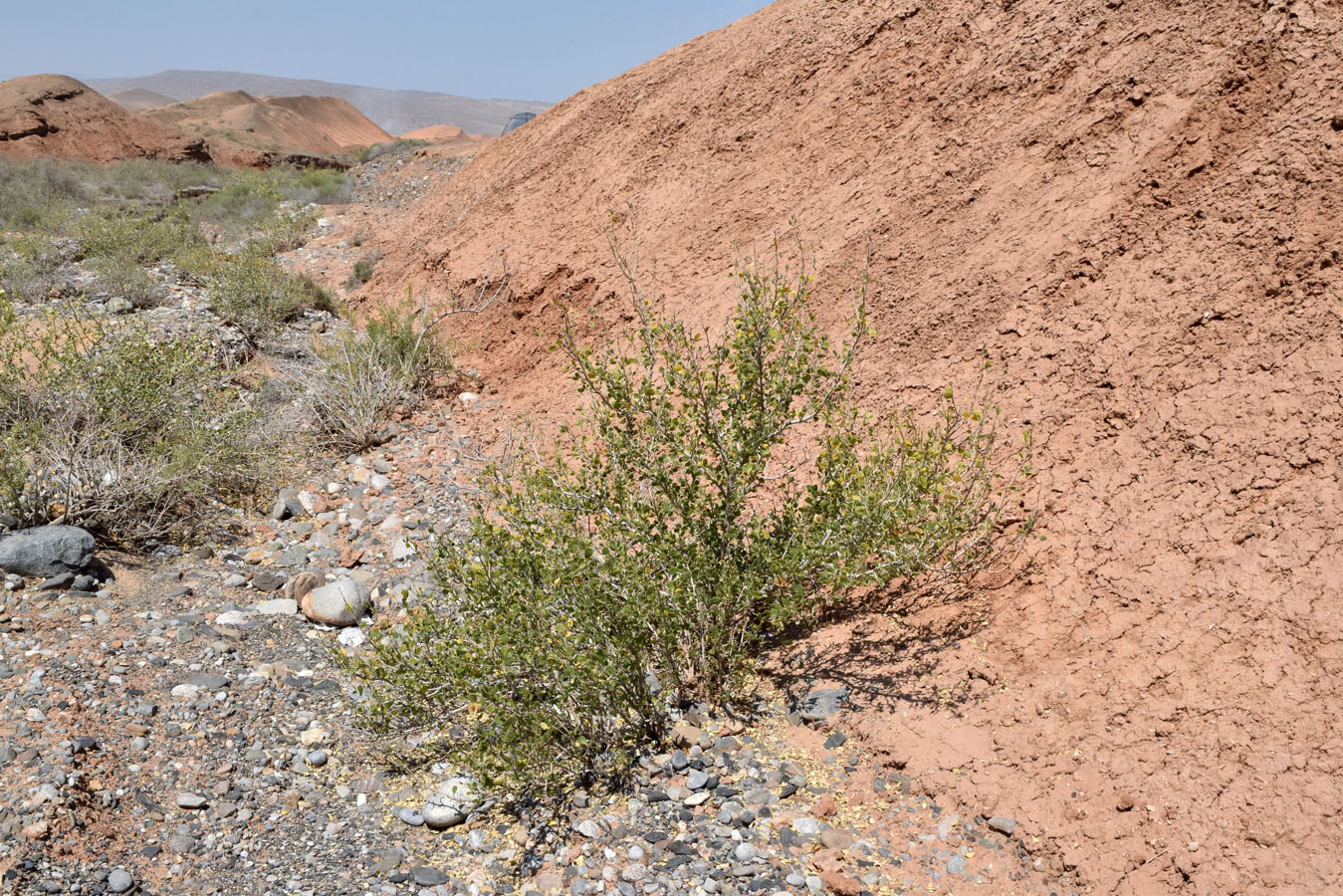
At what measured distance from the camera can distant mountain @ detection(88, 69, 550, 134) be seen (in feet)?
325

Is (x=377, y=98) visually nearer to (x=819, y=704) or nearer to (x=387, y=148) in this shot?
(x=387, y=148)

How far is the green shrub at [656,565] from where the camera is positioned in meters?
Result: 3.07

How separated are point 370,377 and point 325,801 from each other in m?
3.83

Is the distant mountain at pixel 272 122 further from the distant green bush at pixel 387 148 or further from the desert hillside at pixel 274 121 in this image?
the distant green bush at pixel 387 148

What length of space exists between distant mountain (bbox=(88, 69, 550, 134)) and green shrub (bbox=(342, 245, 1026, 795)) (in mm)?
90614

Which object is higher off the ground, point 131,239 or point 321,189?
point 321,189

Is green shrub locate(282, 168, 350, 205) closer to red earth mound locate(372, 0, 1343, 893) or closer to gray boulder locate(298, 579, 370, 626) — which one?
red earth mound locate(372, 0, 1343, 893)

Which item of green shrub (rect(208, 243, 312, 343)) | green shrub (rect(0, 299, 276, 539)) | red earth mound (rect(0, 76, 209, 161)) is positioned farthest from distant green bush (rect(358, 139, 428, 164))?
green shrub (rect(0, 299, 276, 539))

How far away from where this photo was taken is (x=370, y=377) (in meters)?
6.46

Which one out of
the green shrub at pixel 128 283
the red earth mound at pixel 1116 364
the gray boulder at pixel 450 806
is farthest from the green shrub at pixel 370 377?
the gray boulder at pixel 450 806

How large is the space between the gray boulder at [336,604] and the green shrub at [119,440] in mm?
1151

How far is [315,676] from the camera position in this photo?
400 centimetres

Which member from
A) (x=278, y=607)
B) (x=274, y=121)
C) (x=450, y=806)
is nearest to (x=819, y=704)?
(x=450, y=806)

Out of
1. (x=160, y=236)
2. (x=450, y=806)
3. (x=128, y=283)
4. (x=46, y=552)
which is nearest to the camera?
(x=450, y=806)
